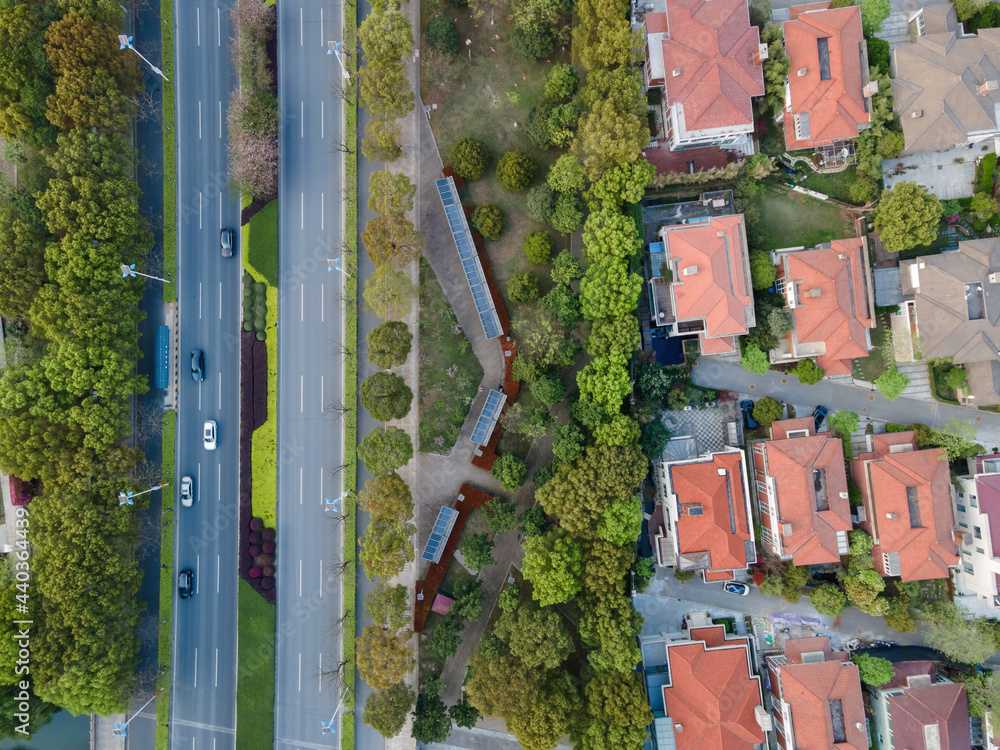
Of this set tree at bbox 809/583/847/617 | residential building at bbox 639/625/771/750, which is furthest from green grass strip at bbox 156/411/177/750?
tree at bbox 809/583/847/617

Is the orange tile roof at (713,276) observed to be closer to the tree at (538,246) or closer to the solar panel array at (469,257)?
the tree at (538,246)

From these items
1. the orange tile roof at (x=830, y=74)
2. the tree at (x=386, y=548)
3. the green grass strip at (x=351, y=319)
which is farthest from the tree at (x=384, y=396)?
the orange tile roof at (x=830, y=74)

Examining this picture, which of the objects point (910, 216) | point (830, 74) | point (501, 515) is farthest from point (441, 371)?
point (910, 216)

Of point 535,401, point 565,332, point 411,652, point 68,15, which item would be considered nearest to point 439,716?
point 411,652

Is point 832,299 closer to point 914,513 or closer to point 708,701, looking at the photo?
point 914,513

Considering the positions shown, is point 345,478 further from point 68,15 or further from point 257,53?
point 68,15

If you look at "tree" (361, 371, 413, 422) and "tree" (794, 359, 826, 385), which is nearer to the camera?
"tree" (361, 371, 413, 422)

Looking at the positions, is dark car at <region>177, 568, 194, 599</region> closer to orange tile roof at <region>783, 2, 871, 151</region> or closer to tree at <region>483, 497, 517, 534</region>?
tree at <region>483, 497, 517, 534</region>

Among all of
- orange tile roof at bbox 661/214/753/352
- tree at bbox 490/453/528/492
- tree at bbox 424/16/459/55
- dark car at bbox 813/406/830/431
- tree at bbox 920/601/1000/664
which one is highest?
tree at bbox 424/16/459/55
